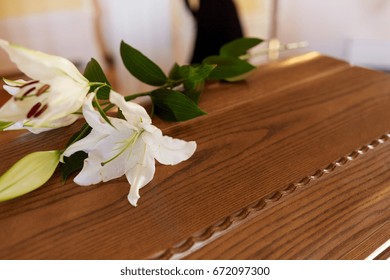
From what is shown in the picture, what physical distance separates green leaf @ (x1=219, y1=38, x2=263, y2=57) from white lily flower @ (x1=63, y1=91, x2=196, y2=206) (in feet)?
1.29

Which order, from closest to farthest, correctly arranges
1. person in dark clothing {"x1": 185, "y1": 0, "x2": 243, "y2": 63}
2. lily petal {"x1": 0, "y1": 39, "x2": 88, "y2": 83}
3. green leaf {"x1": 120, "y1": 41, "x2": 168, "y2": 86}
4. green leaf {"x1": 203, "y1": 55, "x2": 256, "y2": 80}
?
lily petal {"x1": 0, "y1": 39, "x2": 88, "y2": 83} < green leaf {"x1": 120, "y1": 41, "x2": 168, "y2": 86} < green leaf {"x1": 203, "y1": 55, "x2": 256, "y2": 80} < person in dark clothing {"x1": 185, "y1": 0, "x2": 243, "y2": 63}

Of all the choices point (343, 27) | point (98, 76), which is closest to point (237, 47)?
point (98, 76)

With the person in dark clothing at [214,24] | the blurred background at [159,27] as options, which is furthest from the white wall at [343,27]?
the person in dark clothing at [214,24]

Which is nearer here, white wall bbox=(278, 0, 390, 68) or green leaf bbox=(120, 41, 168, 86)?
green leaf bbox=(120, 41, 168, 86)

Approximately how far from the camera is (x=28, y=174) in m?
0.43

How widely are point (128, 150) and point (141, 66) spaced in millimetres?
212

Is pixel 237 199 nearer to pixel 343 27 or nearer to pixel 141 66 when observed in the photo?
pixel 141 66

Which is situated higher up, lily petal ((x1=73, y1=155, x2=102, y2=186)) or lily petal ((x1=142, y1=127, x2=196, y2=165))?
lily petal ((x1=142, y1=127, x2=196, y2=165))

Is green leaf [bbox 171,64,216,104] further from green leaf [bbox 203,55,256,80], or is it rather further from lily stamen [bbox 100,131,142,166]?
lily stamen [bbox 100,131,142,166]

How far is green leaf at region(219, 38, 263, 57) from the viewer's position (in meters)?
0.78

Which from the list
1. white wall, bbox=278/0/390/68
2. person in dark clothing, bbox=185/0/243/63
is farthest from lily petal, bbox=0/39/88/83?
white wall, bbox=278/0/390/68
